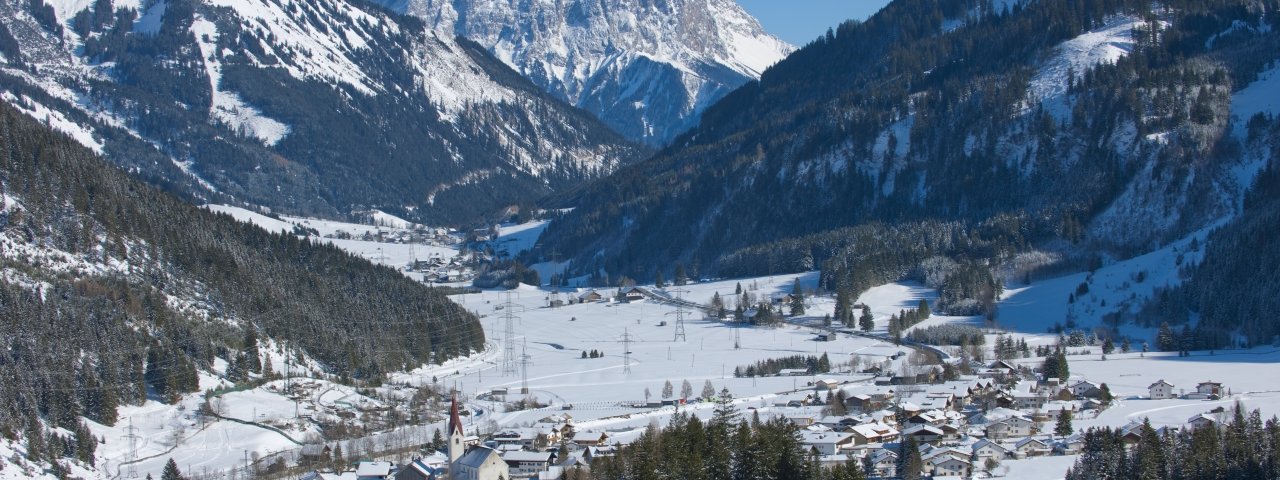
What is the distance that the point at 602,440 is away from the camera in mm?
80750

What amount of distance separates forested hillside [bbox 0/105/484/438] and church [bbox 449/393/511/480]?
2214 cm

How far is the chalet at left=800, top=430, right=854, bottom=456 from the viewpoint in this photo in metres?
74.7

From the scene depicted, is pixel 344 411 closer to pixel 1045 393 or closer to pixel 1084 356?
pixel 1045 393

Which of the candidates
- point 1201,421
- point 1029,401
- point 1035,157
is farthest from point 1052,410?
point 1035,157

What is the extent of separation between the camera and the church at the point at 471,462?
235 feet

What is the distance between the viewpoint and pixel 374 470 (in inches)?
3007

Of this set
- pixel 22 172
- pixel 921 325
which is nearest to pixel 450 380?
pixel 22 172

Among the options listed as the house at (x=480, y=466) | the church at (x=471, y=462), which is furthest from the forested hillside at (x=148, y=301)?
the house at (x=480, y=466)

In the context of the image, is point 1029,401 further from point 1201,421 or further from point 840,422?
point 1201,421

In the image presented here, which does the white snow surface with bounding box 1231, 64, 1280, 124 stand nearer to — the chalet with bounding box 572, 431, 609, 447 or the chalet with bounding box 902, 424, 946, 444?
the chalet with bounding box 902, 424, 946, 444

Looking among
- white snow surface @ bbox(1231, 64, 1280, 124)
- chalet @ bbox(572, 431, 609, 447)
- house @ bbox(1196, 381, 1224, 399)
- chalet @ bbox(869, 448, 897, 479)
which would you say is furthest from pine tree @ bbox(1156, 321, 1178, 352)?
chalet @ bbox(572, 431, 609, 447)

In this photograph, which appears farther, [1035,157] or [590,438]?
[1035,157]

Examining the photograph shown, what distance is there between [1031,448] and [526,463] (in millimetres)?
23019

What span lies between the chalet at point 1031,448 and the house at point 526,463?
21.2m
